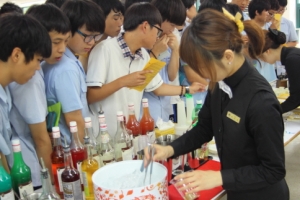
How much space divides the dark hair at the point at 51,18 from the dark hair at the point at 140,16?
45 cm

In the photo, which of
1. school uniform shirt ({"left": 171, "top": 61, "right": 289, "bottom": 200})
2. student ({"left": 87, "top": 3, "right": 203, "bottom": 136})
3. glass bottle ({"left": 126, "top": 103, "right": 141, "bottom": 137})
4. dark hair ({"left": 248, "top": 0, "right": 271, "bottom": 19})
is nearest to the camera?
school uniform shirt ({"left": 171, "top": 61, "right": 289, "bottom": 200})

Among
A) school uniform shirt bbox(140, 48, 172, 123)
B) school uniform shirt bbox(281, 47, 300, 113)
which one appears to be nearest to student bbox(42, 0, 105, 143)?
school uniform shirt bbox(140, 48, 172, 123)

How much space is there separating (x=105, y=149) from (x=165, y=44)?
105 centimetres

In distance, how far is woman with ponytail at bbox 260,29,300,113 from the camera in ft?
6.85

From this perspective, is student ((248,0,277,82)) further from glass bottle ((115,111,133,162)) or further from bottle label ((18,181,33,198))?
bottle label ((18,181,33,198))

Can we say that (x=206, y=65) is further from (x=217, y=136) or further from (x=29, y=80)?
(x=29, y=80)

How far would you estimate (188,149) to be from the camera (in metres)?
A: 1.26

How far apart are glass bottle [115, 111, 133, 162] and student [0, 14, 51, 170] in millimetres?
412

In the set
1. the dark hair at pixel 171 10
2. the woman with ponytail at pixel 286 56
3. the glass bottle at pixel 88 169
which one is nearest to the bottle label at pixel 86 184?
the glass bottle at pixel 88 169

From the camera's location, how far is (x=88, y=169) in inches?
46.2

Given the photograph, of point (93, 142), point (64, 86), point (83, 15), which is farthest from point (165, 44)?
point (93, 142)

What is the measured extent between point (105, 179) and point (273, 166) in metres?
0.55

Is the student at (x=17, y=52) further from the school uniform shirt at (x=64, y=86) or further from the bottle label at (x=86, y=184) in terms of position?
the bottle label at (x=86, y=184)

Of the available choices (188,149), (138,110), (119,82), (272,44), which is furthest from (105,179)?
(272,44)
